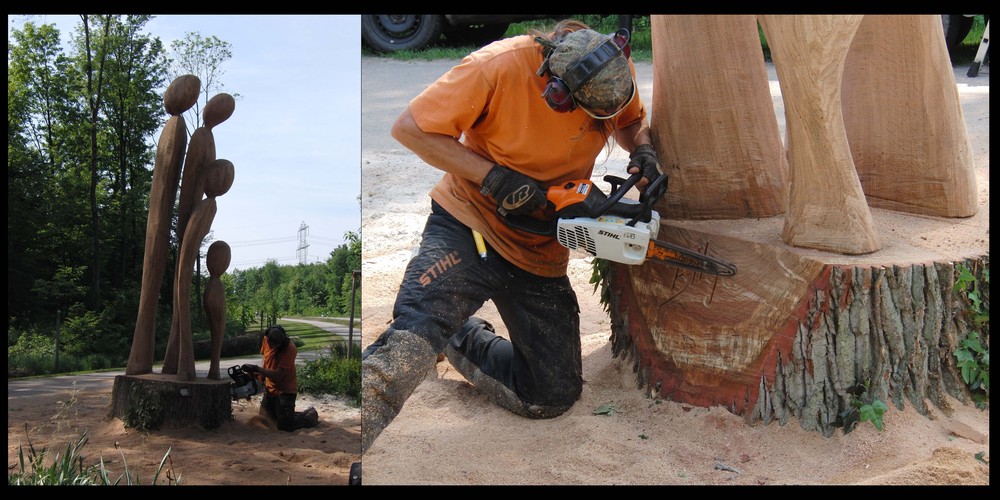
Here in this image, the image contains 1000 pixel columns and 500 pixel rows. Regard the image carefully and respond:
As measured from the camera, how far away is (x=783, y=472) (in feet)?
8.98

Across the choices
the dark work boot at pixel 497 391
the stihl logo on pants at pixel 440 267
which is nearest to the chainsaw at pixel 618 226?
the stihl logo on pants at pixel 440 267

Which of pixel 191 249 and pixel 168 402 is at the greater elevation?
pixel 191 249

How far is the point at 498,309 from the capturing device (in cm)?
339

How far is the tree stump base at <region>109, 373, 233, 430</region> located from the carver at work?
657 mm

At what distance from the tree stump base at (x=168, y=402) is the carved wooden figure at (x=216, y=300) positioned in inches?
1.9

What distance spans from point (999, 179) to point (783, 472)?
1263mm

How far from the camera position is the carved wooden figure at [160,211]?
214cm

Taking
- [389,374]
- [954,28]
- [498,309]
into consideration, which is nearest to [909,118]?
[498,309]

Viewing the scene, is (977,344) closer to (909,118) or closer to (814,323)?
(814,323)

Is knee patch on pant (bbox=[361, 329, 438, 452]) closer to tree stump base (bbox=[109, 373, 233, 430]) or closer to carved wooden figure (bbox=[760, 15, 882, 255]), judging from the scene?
tree stump base (bbox=[109, 373, 233, 430])

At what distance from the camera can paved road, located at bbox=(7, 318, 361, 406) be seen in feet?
7.13

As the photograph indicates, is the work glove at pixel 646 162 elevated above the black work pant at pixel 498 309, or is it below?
above

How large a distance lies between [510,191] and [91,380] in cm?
141

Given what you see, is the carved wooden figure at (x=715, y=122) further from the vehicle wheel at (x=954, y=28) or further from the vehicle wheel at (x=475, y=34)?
the vehicle wheel at (x=475, y=34)
